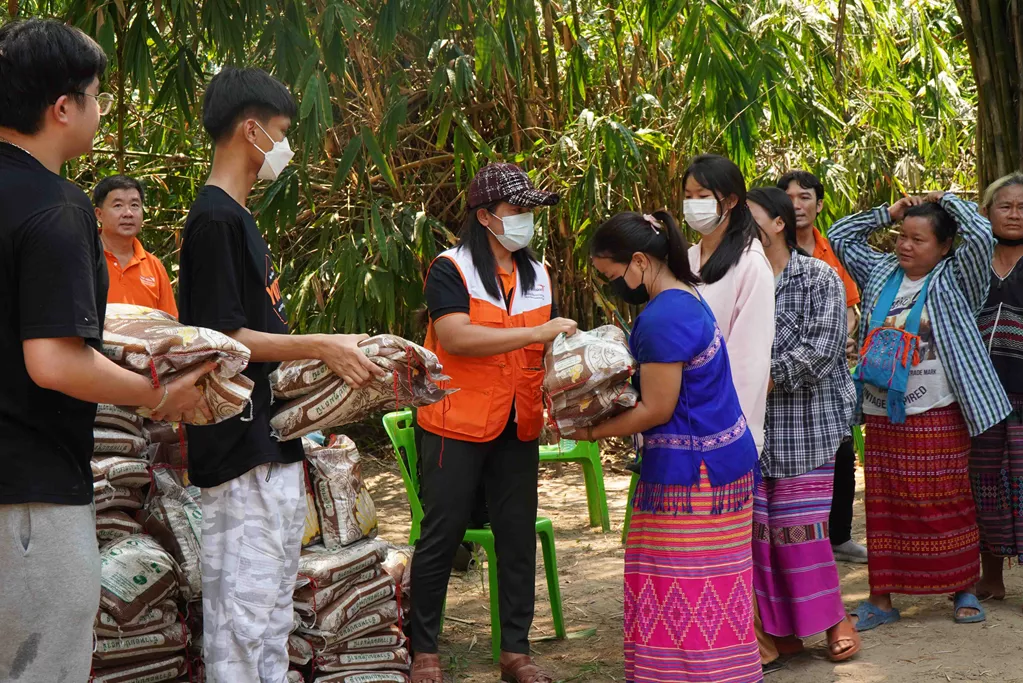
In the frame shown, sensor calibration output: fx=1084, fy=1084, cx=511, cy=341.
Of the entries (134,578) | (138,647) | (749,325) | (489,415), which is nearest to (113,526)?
(134,578)

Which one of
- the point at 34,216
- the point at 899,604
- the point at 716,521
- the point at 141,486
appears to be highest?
the point at 34,216

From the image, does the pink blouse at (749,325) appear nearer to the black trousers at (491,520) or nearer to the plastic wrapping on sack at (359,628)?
the black trousers at (491,520)

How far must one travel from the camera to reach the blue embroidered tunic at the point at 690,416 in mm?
2809

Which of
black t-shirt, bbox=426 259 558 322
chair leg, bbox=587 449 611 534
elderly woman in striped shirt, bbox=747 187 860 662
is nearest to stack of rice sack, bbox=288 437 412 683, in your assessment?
black t-shirt, bbox=426 259 558 322

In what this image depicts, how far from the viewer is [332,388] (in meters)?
2.58

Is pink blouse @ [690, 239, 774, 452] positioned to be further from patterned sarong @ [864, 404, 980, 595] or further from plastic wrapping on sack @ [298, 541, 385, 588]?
plastic wrapping on sack @ [298, 541, 385, 588]

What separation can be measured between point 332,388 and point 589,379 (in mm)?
658

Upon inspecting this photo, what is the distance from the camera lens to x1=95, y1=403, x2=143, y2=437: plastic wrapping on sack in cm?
314

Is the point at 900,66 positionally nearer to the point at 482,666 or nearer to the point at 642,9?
the point at 642,9

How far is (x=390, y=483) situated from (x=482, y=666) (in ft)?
9.78

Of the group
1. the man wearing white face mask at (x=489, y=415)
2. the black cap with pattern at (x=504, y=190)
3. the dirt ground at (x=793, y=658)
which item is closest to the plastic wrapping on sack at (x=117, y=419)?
the man wearing white face mask at (x=489, y=415)

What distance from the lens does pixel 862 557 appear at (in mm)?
4797

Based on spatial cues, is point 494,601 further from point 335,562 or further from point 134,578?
point 134,578

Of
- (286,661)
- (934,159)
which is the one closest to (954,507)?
(286,661)
